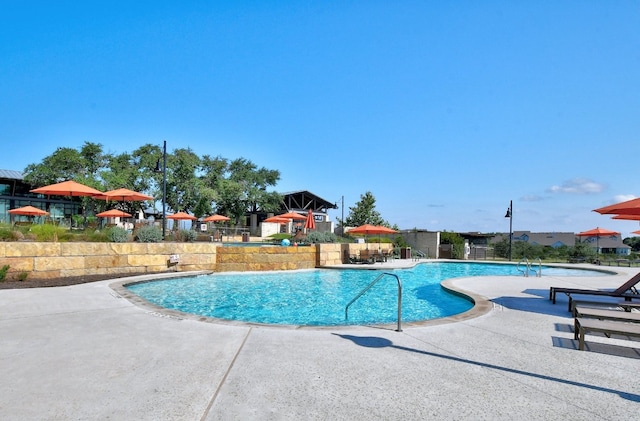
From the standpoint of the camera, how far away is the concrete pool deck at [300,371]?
9.78 ft

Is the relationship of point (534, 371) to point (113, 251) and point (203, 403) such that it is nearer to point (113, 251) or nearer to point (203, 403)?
point (203, 403)

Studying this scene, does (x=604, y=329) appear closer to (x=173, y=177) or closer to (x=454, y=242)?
(x=454, y=242)

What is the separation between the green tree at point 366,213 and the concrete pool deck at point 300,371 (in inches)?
1443

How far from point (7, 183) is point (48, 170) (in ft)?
22.0

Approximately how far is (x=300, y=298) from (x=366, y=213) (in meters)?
33.1

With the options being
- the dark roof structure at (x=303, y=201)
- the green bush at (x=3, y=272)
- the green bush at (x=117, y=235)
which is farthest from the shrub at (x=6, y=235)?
the dark roof structure at (x=303, y=201)

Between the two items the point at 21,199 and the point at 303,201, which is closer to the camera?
the point at 21,199

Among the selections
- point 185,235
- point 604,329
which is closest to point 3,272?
point 185,235

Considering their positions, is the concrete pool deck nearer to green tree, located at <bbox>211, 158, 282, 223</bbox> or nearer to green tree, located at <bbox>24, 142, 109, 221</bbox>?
green tree, located at <bbox>24, 142, 109, 221</bbox>

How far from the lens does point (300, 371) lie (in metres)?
3.78

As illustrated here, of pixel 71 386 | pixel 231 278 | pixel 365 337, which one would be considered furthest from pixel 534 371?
pixel 231 278

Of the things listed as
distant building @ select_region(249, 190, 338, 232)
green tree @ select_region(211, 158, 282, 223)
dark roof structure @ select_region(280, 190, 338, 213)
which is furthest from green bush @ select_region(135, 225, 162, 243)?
dark roof structure @ select_region(280, 190, 338, 213)

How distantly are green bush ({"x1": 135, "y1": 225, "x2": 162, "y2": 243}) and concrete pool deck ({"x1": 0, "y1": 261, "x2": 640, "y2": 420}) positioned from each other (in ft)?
22.7

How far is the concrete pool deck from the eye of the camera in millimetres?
2980
